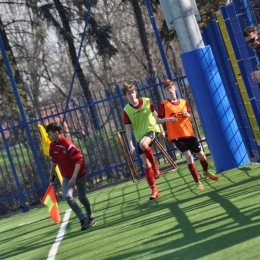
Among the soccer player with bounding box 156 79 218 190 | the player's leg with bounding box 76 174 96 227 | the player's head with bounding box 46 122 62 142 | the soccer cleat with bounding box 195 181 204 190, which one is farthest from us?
the soccer player with bounding box 156 79 218 190

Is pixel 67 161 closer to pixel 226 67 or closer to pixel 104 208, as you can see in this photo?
pixel 104 208

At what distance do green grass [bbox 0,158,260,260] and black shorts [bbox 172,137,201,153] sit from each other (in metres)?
0.60

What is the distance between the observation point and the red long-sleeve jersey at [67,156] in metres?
9.65

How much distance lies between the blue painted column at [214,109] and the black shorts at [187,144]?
1.74ft

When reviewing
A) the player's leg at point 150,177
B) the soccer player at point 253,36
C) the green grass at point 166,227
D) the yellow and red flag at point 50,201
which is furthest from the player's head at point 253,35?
the yellow and red flag at point 50,201

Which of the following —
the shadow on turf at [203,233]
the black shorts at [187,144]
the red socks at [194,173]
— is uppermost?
the black shorts at [187,144]

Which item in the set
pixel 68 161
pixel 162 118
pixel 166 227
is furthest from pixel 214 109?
pixel 166 227

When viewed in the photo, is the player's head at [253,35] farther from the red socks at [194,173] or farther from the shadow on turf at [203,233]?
the red socks at [194,173]

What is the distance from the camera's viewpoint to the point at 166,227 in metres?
8.26

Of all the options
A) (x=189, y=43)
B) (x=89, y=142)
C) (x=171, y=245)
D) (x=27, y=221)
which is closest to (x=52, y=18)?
(x=89, y=142)

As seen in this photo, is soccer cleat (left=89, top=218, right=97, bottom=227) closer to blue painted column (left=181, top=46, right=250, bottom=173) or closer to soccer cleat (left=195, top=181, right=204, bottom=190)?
soccer cleat (left=195, top=181, right=204, bottom=190)

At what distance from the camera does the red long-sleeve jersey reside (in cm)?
965

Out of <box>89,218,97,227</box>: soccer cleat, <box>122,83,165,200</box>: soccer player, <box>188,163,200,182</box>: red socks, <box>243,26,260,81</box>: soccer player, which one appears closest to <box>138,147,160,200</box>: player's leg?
<box>122,83,165,200</box>: soccer player

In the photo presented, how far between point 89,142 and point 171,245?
10.3 m
